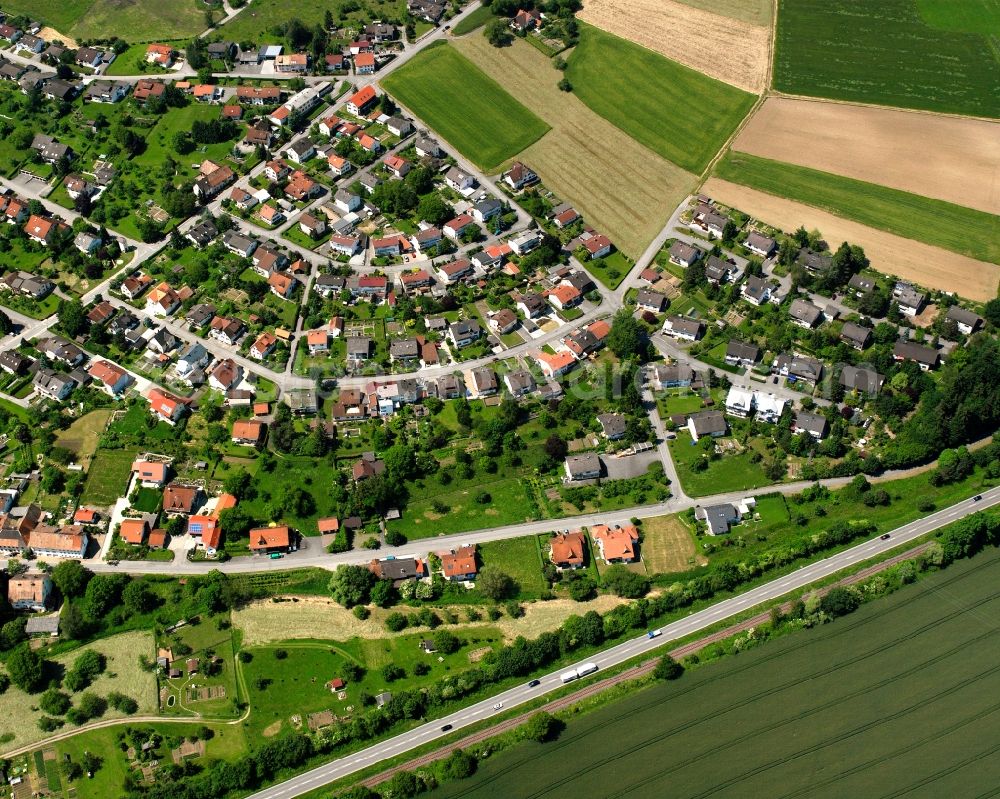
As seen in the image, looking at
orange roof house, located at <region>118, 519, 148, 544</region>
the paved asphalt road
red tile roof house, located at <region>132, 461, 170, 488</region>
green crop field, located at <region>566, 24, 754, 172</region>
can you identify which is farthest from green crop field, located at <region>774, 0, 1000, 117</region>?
orange roof house, located at <region>118, 519, 148, 544</region>

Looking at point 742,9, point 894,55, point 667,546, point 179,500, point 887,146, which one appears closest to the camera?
point 667,546

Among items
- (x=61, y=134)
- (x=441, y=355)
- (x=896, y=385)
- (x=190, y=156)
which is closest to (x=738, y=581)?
(x=896, y=385)

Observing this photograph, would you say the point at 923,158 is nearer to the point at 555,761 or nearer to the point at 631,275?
the point at 631,275

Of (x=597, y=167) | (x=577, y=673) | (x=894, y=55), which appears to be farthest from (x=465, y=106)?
(x=577, y=673)

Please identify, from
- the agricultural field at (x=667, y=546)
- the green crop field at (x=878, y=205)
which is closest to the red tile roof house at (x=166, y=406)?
the agricultural field at (x=667, y=546)

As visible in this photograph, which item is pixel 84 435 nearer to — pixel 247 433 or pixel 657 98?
pixel 247 433

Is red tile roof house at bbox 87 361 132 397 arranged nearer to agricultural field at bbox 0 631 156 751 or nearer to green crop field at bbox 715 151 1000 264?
agricultural field at bbox 0 631 156 751

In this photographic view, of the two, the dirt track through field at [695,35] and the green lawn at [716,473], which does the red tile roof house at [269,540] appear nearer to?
the green lawn at [716,473]
